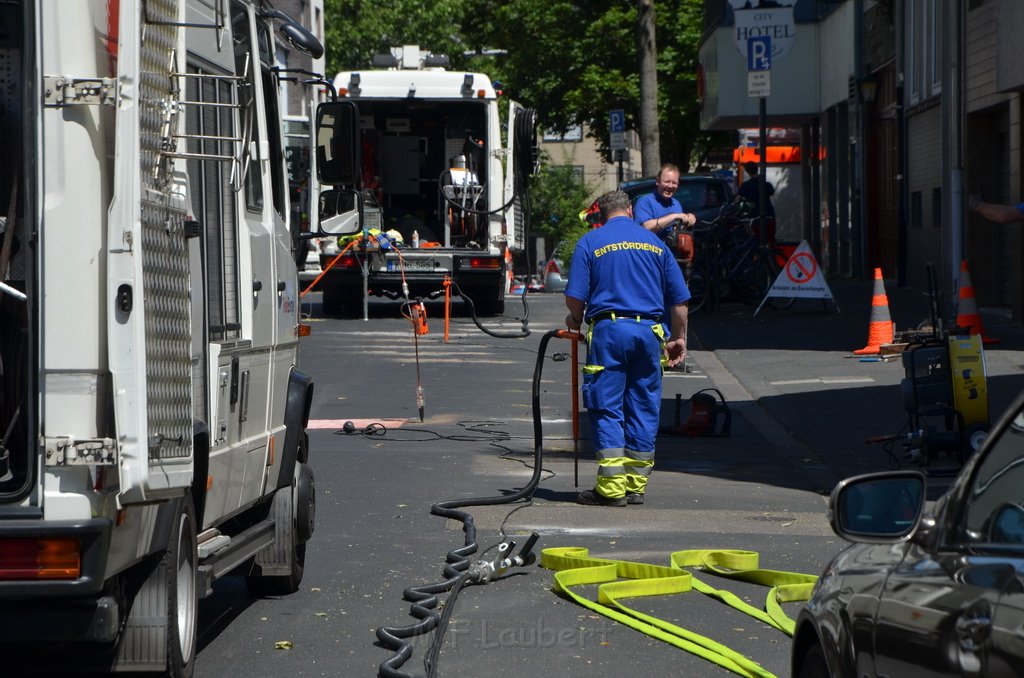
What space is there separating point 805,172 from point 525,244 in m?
14.4

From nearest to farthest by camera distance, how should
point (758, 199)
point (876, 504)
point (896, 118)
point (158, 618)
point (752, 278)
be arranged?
point (876, 504)
point (158, 618)
point (752, 278)
point (758, 199)
point (896, 118)

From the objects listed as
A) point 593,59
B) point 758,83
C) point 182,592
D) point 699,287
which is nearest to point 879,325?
point 758,83

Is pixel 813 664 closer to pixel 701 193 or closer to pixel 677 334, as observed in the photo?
pixel 677 334

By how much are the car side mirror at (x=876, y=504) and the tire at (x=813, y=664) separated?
1.56 feet

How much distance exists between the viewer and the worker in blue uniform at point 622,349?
9.37 meters

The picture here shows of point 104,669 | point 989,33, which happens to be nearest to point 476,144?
point 989,33

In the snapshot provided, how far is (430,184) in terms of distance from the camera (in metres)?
25.8

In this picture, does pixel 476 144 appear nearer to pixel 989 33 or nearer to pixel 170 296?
pixel 989 33

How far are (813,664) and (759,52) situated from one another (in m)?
18.6

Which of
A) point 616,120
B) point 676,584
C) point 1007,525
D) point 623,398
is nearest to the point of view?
point 1007,525

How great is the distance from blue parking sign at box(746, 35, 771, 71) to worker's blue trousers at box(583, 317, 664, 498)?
13.1 metres

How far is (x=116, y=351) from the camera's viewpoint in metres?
4.40

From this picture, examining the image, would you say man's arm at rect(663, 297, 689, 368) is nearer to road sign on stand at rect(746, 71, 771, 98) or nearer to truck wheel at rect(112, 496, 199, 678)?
truck wheel at rect(112, 496, 199, 678)

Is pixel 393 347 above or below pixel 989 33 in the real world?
below
